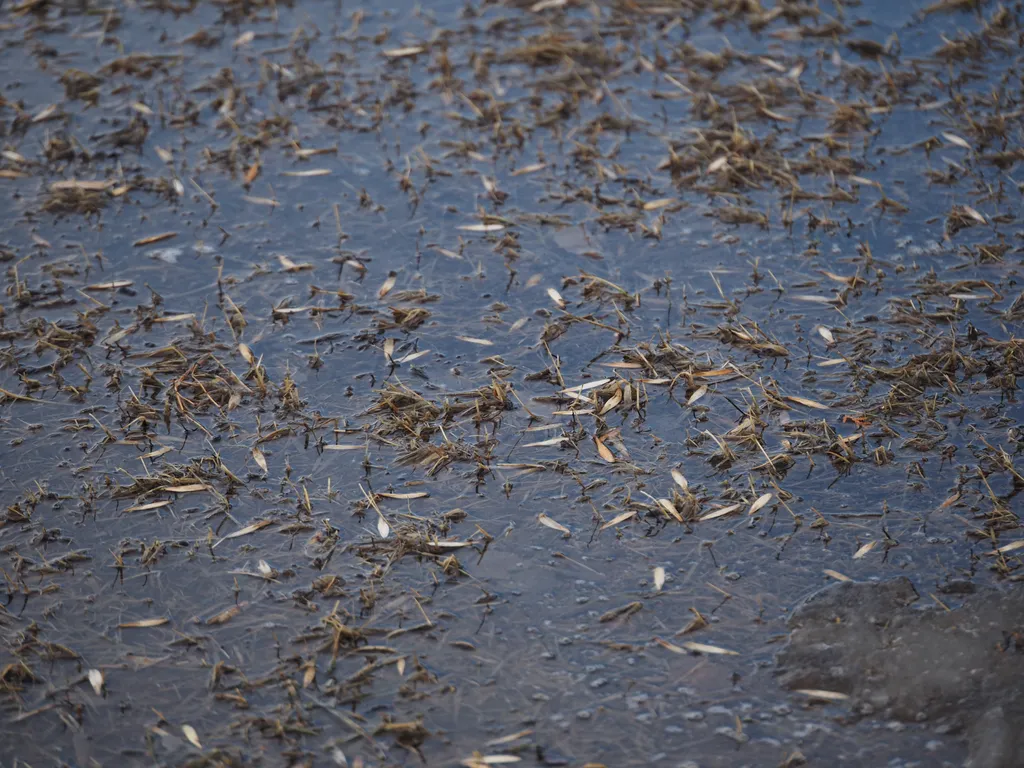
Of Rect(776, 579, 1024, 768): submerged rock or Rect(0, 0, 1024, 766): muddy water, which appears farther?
Rect(0, 0, 1024, 766): muddy water

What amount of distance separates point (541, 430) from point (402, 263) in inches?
56.0

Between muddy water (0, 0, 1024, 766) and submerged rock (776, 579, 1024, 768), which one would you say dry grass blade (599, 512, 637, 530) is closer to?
muddy water (0, 0, 1024, 766)

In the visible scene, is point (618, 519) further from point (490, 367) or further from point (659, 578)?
point (490, 367)

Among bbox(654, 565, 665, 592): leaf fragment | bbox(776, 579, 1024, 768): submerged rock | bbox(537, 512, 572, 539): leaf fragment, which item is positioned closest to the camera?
bbox(776, 579, 1024, 768): submerged rock

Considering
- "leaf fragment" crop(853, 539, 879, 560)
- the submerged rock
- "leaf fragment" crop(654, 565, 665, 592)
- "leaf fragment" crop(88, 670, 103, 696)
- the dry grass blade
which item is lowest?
the submerged rock

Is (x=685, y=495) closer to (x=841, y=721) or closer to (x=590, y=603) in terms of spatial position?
(x=590, y=603)

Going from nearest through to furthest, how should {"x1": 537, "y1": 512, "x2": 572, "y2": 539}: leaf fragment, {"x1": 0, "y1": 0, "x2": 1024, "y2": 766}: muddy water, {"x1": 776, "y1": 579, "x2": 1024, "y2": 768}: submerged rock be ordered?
{"x1": 776, "y1": 579, "x2": 1024, "y2": 768}: submerged rock, {"x1": 0, "y1": 0, "x2": 1024, "y2": 766}: muddy water, {"x1": 537, "y1": 512, "x2": 572, "y2": 539}: leaf fragment

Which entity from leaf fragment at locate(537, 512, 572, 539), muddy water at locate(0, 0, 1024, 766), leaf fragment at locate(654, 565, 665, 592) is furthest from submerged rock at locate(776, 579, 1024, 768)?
leaf fragment at locate(537, 512, 572, 539)

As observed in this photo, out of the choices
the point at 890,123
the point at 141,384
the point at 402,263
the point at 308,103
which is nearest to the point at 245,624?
the point at 141,384

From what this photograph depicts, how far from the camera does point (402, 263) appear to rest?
5.00 meters

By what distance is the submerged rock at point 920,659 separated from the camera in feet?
9.66

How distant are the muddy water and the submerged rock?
81 mm

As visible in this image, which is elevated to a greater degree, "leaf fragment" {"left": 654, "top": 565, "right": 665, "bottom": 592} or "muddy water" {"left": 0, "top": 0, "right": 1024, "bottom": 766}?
"muddy water" {"left": 0, "top": 0, "right": 1024, "bottom": 766}

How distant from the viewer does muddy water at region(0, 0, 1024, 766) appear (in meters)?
3.17
